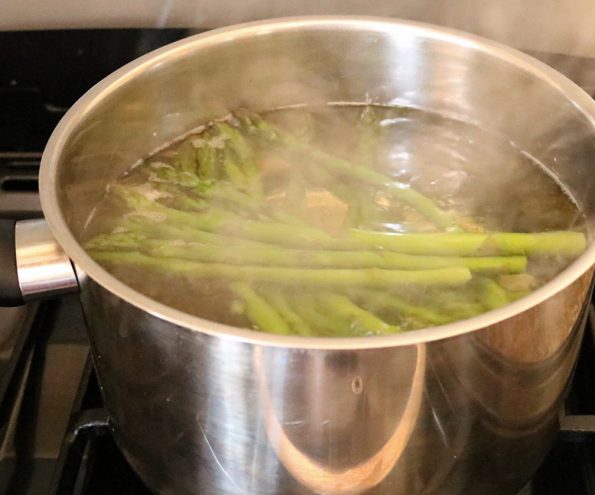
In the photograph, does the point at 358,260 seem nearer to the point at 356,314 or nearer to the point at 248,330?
the point at 356,314

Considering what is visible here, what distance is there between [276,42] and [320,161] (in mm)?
118

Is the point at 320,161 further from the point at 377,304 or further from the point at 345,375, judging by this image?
the point at 345,375

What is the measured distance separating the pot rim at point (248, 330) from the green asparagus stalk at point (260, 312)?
12 centimetres

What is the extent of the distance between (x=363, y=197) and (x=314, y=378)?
0.31m

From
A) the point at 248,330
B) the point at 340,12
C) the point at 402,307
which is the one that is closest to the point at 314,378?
the point at 248,330

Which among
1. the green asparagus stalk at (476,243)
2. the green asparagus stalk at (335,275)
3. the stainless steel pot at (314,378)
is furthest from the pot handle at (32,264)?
the green asparagus stalk at (476,243)

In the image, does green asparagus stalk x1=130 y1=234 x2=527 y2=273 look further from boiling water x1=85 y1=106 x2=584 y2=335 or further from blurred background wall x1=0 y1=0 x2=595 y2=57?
blurred background wall x1=0 y1=0 x2=595 y2=57

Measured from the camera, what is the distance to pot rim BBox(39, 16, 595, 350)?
0.42 meters

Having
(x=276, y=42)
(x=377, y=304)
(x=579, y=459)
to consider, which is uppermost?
(x=276, y=42)

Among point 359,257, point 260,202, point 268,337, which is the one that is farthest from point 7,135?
point 268,337

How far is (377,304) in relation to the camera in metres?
0.59

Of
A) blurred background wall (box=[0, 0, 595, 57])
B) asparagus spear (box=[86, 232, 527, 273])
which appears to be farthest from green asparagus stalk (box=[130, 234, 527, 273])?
blurred background wall (box=[0, 0, 595, 57])

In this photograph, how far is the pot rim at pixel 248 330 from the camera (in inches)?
16.7

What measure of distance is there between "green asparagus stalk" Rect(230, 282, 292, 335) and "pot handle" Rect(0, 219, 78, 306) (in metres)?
0.12
